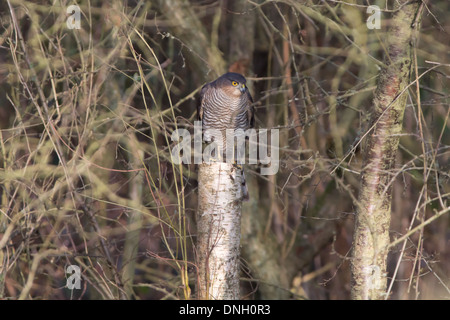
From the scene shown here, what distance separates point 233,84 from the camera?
4.01 m

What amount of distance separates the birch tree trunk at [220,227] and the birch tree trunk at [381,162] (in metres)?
0.76

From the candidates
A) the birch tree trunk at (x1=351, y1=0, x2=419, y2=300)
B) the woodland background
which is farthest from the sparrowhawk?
the birch tree trunk at (x1=351, y1=0, x2=419, y2=300)

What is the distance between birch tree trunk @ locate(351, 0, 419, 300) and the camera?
261cm

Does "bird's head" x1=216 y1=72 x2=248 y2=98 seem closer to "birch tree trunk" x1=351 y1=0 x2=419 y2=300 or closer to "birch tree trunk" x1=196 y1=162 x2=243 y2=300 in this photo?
"birch tree trunk" x1=196 y1=162 x2=243 y2=300

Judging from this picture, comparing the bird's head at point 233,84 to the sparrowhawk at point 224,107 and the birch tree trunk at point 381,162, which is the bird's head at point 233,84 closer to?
the sparrowhawk at point 224,107

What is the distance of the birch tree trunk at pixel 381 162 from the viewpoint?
261cm

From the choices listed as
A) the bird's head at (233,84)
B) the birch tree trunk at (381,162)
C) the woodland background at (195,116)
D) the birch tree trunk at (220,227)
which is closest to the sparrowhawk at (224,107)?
the bird's head at (233,84)

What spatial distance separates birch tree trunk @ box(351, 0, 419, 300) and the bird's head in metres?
1.48

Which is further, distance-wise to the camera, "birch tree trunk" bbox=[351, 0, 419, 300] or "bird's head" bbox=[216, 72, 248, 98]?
"bird's head" bbox=[216, 72, 248, 98]

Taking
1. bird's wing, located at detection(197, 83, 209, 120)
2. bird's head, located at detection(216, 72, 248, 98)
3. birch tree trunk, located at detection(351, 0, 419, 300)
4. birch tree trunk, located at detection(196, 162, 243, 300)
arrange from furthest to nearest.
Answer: bird's wing, located at detection(197, 83, 209, 120), bird's head, located at detection(216, 72, 248, 98), birch tree trunk, located at detection(196, 162, 243, 300), birch tree trunk, located at detection(351, 0, 419, 300)

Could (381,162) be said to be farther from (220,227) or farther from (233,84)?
(233,84)

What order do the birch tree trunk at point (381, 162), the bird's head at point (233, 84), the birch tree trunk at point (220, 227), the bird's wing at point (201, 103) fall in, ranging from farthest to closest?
the bird's wing at point (201, 103) → the bird's head at point (233, 84) → the birch tree trunk at point (220, 227) → the birch tree trunk at point (381, 162)

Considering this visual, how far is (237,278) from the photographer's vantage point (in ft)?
10.5
